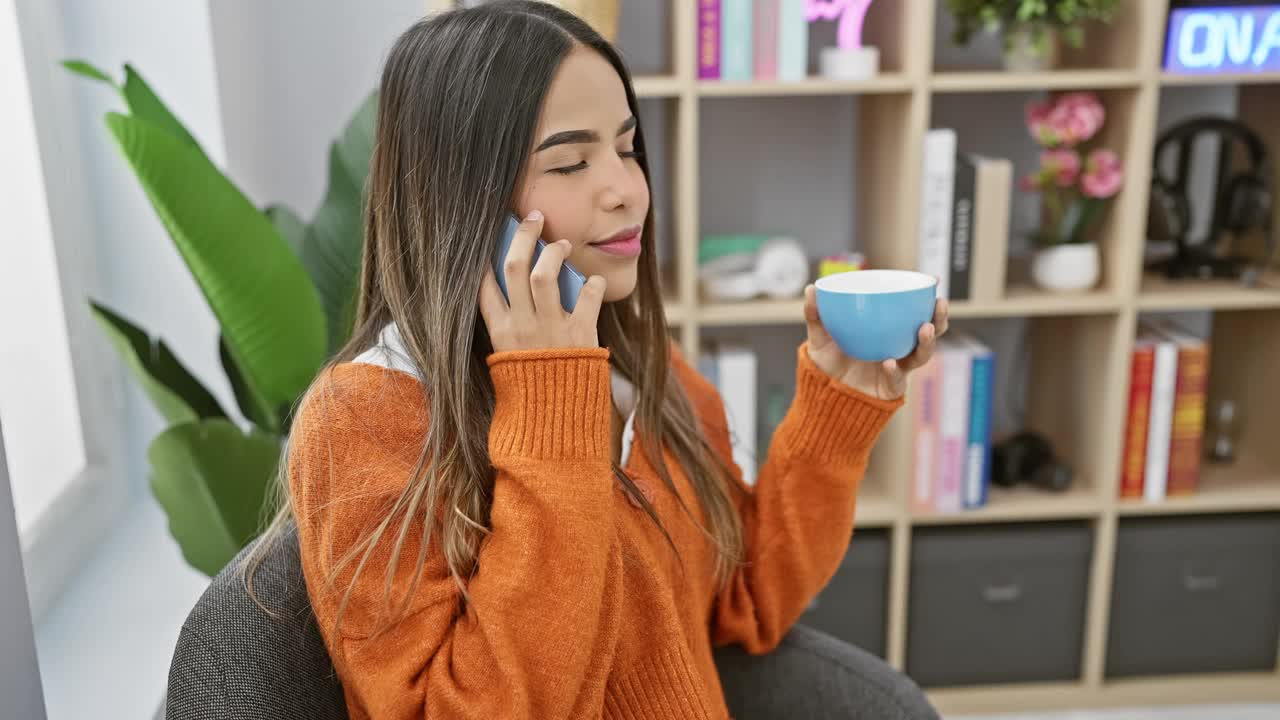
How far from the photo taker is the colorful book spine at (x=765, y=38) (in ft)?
6.38

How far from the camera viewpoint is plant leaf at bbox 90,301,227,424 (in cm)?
139

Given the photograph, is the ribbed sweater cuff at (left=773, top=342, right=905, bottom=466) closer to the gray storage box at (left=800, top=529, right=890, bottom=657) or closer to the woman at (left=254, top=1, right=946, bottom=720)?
the woman at (left=254, top=1, right=946, bottom=720)

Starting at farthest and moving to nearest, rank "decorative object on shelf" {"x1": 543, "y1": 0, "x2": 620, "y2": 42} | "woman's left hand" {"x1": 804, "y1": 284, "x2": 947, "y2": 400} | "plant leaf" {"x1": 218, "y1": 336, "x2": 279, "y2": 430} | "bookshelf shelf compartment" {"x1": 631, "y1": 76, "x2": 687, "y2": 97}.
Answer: "bookshelf shelf compartment" {"x1": 631, "y1": 76, "x2": 687, "y2": 97}
"decorative object on shelf" {"x1": 543, "y1": 0, "x2": 620, "y2": 42}
"plant leaf" {"x1": 218, "y1": 336, "x2": 279, "y2": 430}
"woman's left hand" {"x1": 804, "y1": 284, "x2": 947, "y2": 400}

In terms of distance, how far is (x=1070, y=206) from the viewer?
2066mm

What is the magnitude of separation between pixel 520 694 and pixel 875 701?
0.46 m

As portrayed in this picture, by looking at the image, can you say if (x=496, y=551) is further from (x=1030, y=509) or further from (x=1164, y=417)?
(x=1164, y=417)

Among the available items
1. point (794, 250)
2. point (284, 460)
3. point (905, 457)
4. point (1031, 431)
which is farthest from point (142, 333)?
point (1031, 431)

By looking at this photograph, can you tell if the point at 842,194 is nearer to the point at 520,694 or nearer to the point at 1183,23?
the point at 1183,23

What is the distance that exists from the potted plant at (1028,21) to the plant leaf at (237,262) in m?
1.23

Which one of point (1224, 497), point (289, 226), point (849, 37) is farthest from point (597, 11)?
point (1224, 497)

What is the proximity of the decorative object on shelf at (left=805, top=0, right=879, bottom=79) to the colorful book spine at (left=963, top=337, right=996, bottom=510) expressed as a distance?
538 millimetres

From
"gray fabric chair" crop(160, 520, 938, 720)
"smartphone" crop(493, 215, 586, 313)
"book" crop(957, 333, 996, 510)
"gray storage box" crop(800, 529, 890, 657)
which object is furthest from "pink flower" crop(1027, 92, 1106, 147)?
"gray fabric chair" crop(160, 520, 938, 720)

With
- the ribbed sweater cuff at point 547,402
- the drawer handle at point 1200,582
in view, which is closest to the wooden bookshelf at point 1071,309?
the drawer handle at point 1200,582

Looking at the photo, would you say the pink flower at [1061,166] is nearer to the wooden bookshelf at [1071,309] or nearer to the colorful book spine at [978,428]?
the wooden bookshelf at [1071,309]
